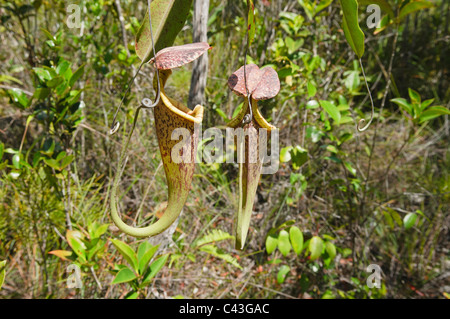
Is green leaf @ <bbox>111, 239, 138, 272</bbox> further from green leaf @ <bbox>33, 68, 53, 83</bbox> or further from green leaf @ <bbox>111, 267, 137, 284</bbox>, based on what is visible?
green leaf @ <bbox>33, 68, 53, 83</bbox>

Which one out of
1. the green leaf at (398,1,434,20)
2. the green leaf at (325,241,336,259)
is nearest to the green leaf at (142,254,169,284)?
the green leaf at (325,241,336,259)

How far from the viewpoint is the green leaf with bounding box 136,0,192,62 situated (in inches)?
16.3

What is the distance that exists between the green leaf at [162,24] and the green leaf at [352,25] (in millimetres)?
206

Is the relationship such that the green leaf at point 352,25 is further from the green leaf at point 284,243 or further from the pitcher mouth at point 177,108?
the green leaf at point 284,243

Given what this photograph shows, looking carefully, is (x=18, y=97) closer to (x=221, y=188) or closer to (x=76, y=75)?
(x=76, y=75)

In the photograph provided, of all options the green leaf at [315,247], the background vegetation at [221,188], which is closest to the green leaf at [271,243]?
the background vegetation at [221,188]

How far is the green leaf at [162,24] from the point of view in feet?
1.36

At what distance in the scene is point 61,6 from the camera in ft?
5.20

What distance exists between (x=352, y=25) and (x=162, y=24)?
0.25 m

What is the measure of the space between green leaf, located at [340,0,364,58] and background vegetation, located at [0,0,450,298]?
55cm

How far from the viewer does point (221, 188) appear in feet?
5.16

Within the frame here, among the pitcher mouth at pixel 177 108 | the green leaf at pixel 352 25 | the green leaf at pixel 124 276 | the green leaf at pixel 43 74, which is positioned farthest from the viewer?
the green leaf at pixel 43 74

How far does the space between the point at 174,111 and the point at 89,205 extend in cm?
114

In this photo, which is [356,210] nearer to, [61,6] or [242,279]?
[242,279]
